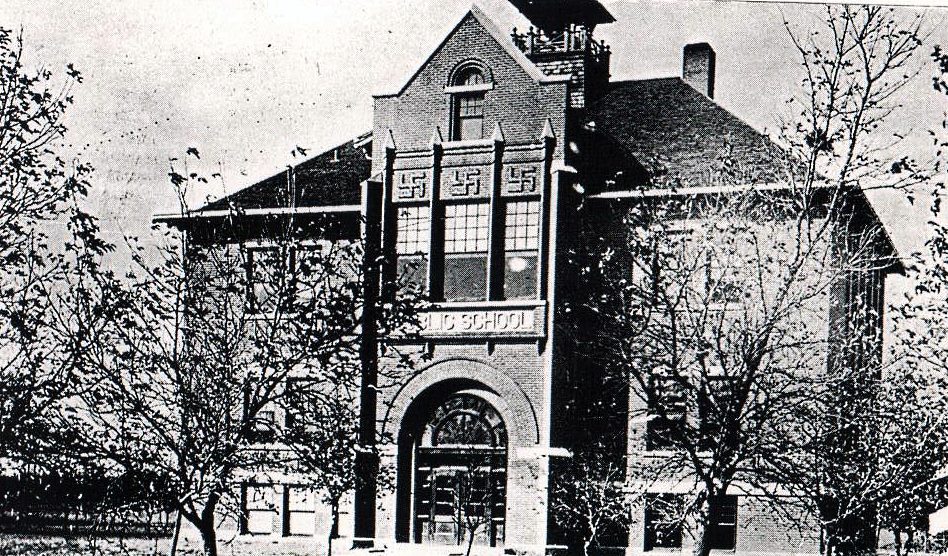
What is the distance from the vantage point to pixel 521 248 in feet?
69.5

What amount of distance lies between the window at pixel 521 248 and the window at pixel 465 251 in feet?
1.35

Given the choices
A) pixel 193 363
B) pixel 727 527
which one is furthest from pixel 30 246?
pixel 727 527

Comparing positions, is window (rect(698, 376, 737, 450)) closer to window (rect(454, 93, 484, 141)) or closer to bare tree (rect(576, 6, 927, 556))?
bare tree (rect(576, 6, 927, 556))

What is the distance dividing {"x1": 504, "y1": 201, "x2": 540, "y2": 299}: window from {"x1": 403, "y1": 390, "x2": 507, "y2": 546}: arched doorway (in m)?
2.06

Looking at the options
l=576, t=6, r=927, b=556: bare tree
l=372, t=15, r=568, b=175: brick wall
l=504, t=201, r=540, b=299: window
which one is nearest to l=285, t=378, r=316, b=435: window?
l=576, t=6, r=927, b=556: bare tree

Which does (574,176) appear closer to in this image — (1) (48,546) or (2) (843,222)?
(2) (843,222)

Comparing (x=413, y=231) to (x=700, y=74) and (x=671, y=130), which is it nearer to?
(x=671, y=130)

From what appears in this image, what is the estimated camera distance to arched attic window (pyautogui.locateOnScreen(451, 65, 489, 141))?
21.6 metres

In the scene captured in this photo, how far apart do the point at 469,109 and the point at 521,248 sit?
278cm

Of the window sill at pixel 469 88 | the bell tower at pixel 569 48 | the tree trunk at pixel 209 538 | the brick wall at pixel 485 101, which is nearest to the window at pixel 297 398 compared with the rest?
the tree trunk at pixel 209 538

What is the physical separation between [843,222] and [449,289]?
280 inches

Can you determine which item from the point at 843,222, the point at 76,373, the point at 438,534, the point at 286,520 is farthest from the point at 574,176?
the point at 76,373

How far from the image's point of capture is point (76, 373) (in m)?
12.9

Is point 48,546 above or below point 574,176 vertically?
below
